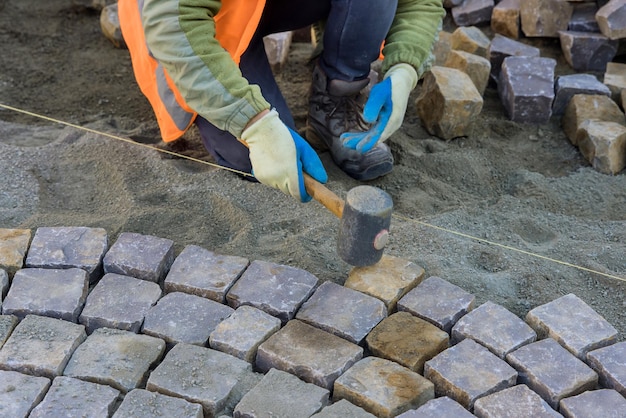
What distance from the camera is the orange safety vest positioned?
298 cm

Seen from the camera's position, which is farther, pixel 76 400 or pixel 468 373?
pixel 468 373

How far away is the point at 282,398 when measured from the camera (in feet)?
7.59

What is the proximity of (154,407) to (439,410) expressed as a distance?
0.82 m

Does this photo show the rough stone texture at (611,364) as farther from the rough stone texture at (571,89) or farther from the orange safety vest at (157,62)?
the rough stone texture at (571,89)

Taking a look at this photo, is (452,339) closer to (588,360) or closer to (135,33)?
(588,360)

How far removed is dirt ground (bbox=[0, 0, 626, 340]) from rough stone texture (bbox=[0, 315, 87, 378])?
58 cm

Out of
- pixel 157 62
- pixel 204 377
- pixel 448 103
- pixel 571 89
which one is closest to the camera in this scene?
pixel 204 377

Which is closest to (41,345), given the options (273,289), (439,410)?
(273,289)

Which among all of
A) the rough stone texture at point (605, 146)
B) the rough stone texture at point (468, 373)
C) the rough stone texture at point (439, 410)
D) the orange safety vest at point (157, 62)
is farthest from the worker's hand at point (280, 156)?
the rough stone texture at point (605, 146)

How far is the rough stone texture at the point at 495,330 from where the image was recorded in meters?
2.54

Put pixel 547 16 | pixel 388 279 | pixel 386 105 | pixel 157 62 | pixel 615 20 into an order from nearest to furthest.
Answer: pixel 388 279 < pixel 386 105 < pixel 157 62 < pixel 615 20 < pixel 547 16

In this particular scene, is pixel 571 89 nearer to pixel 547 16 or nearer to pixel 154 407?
pixel 547 16

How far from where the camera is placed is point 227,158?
3.38 m

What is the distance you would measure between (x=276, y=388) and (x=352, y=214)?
601 millimetres
